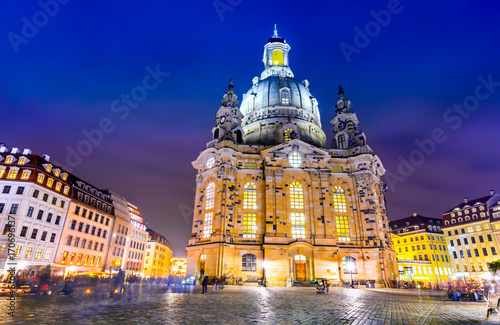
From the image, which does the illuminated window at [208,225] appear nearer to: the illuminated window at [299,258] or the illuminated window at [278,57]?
the illuminated window at [299,258]

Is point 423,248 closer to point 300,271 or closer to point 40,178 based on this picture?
point 300,271

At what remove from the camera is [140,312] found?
11.8 meters

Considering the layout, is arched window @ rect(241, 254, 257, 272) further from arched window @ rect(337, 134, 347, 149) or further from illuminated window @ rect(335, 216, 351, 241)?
arched window @ rect(337, 134, 347, 149)

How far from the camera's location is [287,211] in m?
42.6

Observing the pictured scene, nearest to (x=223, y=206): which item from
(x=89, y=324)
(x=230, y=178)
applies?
(x=230, y=178)

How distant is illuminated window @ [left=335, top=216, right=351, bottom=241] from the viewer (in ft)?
143

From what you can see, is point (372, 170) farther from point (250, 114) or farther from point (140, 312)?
point (140, 312)

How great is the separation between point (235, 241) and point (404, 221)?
6968 centimetres

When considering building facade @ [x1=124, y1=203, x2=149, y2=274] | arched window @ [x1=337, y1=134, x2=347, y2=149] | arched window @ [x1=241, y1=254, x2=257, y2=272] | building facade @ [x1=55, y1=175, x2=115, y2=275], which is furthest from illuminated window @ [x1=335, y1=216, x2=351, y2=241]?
building facade @ [x1=124, y1=203, x2=149, y2=274]

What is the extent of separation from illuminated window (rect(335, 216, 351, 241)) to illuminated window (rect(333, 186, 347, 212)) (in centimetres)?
145

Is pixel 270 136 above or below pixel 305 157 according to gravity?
above

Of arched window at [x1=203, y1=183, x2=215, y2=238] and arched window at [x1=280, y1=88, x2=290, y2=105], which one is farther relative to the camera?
arched window at [x1=280, y1=88, x2=290, y2=105]

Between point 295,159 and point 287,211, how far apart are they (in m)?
9.15

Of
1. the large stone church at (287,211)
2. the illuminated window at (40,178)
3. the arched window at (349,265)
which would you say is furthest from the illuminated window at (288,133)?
the illuminated window at (40,178)
